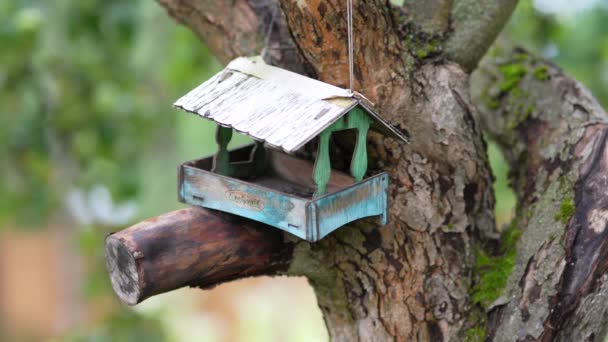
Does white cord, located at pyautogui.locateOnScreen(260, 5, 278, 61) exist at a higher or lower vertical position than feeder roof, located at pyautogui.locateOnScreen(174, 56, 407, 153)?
higher

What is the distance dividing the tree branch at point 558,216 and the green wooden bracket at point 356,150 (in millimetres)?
442

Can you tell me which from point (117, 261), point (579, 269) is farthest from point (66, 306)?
point (579, 269)

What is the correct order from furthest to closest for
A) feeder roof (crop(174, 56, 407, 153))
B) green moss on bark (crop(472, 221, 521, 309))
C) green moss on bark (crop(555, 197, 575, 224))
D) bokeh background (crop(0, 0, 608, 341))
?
bokeh background (crop(0, 0, 608, 341)) → green moss on bark (crop(472, 221, 521, 309)) → green moss on bark (crop(555, 197, 575, 224)) → feeder roof (crop(174, 56, 407, 153))

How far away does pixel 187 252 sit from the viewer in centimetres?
146

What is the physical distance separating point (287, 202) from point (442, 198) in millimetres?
443

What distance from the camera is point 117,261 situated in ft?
4.79

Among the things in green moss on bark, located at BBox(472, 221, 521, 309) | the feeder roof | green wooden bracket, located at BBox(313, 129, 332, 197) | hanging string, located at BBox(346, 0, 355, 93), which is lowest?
green moss on bark, located at BBox(472, 221, 521, 309)

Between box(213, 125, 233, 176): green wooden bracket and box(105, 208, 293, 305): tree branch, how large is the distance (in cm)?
12

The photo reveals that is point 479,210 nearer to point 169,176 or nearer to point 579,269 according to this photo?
point 579,269

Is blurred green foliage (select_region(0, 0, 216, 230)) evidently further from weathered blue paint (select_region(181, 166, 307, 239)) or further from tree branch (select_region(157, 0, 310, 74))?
weathered blue paint (select_region(181, 166, 307, 239))

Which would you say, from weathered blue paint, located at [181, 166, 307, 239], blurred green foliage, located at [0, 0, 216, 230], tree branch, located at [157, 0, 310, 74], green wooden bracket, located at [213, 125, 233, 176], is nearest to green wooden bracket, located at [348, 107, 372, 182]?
weathered blue paint, located at [181, 166, 307, 239]

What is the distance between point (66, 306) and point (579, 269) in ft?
13.1

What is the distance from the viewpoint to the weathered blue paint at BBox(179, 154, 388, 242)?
134 cm

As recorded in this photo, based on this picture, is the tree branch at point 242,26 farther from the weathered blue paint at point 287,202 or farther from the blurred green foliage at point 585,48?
the blurred green foliage at point 585,48
